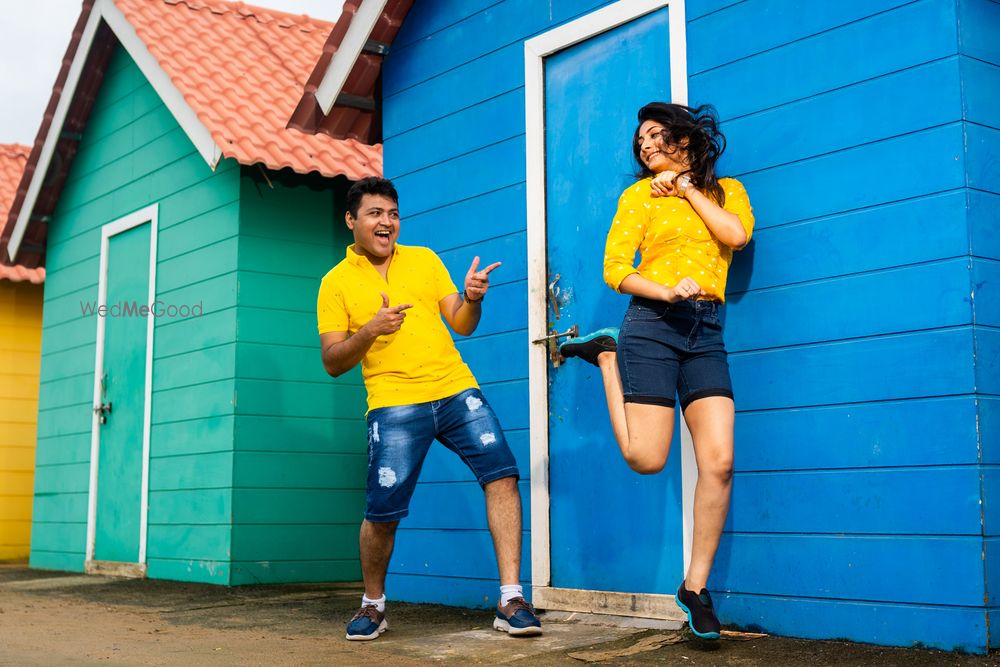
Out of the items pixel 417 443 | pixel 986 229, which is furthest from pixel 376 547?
pixel 986 229

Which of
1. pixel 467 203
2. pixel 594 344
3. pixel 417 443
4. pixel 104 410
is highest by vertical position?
pixel 467 203

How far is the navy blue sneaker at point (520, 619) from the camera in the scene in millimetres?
4930

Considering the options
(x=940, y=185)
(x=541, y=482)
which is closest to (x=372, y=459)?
(x=541, y=482)

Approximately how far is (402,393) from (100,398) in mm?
5843

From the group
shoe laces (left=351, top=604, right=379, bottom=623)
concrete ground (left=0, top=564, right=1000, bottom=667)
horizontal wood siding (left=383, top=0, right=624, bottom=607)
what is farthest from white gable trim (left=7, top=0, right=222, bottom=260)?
shoe laces (left=351, top=604, right=379, bottom=623)

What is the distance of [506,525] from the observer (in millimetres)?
5004

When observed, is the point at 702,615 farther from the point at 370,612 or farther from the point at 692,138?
the point at 692,138

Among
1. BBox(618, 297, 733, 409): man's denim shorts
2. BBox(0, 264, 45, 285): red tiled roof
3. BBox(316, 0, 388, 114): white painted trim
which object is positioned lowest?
BBox(618, 297, 733, 409): man's denim shorts

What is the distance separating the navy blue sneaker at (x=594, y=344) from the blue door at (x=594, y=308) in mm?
708

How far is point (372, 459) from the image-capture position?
201 inches

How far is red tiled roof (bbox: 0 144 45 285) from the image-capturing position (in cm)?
1222

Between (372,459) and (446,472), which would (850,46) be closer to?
(372,459)

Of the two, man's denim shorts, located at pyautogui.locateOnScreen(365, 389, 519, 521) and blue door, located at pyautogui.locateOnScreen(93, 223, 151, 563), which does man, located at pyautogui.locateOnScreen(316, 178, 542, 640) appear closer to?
man's denim shorts, located at pyautogui.locateOnScreen(365, 389, 519, 521)

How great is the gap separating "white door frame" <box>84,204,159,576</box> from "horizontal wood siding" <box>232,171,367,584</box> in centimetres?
132
